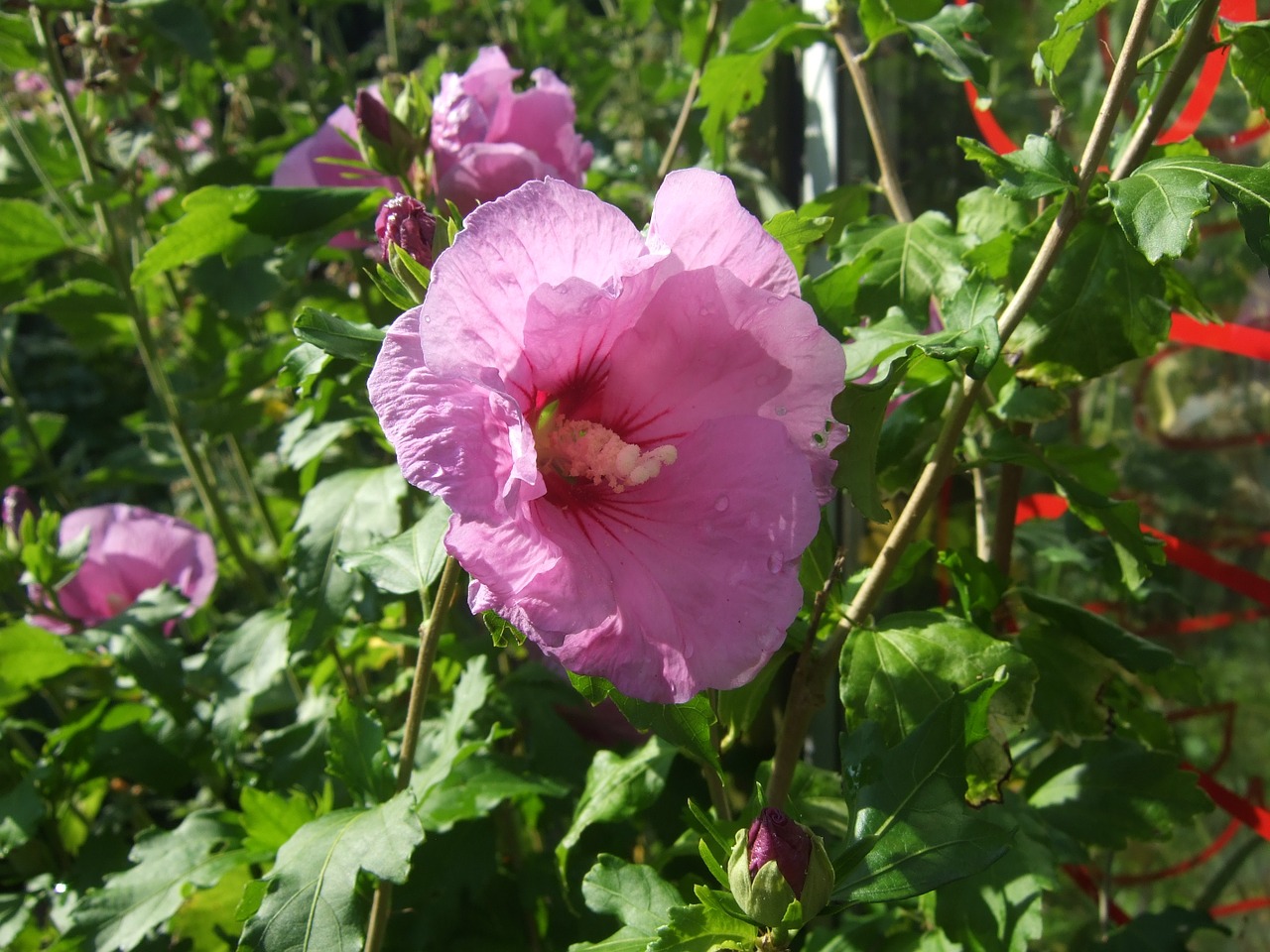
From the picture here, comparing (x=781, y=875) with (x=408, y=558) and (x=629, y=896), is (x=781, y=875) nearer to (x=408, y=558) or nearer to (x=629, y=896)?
(x=629, y=896)

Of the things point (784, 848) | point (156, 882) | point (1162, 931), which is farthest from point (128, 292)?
point (1162, 931)

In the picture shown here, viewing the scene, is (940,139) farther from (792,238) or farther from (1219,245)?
(792,238)

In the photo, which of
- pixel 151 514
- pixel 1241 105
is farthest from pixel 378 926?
pixel 1241 105

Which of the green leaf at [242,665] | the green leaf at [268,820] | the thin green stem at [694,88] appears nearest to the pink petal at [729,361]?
the green leaf at [268,820]

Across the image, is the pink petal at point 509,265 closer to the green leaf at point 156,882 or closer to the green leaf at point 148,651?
the green leaf at point 156,882

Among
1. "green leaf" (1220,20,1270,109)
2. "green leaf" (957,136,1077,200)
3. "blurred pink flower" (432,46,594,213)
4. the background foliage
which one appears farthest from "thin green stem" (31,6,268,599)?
"green leaf" (1220,20,1270,109)

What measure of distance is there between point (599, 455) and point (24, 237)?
3.70 feet

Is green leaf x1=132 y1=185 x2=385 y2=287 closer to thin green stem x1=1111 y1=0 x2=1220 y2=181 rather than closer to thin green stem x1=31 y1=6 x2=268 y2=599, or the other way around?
thin green stem x1=31 y1=6 x2=268 y2=599

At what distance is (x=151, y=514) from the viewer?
1548 mm

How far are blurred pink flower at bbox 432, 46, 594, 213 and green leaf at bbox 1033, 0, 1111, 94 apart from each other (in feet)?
1.32

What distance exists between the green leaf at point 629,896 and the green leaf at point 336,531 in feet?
1.29

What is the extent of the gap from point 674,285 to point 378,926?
58cm

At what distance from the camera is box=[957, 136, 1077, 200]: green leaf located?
70cm

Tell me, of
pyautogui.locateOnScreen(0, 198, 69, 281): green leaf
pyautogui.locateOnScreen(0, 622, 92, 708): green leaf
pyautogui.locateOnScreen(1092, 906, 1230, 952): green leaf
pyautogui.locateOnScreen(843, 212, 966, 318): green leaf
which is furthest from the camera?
pyautogui.locateOnScreen(0, 198, 69, 281): green leaf
